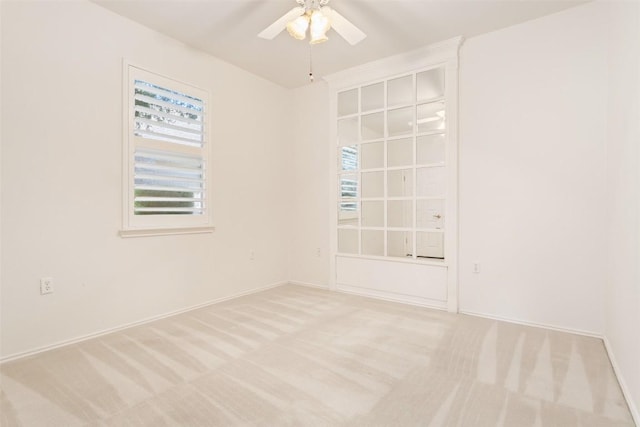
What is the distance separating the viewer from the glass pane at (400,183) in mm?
3654

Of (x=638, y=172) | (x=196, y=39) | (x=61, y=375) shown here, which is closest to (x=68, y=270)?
(x=61, y=375)

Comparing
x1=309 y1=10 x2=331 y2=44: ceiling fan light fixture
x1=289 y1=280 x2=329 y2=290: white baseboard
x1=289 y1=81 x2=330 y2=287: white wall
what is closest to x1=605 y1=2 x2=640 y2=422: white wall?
x1=309 y1=10 x2=331 y2=44: ceiling fan light fixture

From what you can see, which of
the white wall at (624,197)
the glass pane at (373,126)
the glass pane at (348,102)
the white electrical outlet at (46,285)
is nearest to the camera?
the white wall at (624,197)

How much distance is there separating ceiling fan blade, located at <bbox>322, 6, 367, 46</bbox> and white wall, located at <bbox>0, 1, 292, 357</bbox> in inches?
69.9

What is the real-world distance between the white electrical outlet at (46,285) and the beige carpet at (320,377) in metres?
0.45

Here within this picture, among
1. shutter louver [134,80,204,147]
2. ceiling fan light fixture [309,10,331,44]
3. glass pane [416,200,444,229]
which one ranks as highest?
ceiling fan light fixture [309,10,331,44]

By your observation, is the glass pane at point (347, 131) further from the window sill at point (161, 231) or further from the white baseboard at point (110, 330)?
the white baseboard at point (110, 330)

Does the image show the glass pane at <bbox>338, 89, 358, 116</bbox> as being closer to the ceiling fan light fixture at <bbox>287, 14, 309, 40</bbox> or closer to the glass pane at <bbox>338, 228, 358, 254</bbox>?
the glass pane at <bbox>338, 228, 358, 254</bbox>

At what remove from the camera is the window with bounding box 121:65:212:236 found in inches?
114

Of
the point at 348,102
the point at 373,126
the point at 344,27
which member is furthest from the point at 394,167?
the point at 344,27

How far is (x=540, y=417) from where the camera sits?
1626 mm

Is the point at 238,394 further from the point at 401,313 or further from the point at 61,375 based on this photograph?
the point at 401,313

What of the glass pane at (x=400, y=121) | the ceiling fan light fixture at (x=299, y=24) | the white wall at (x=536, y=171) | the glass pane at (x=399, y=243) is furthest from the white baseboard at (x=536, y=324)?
the ceiling fan light fixture at (x=299, y=24)

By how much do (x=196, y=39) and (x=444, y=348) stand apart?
361 cm
